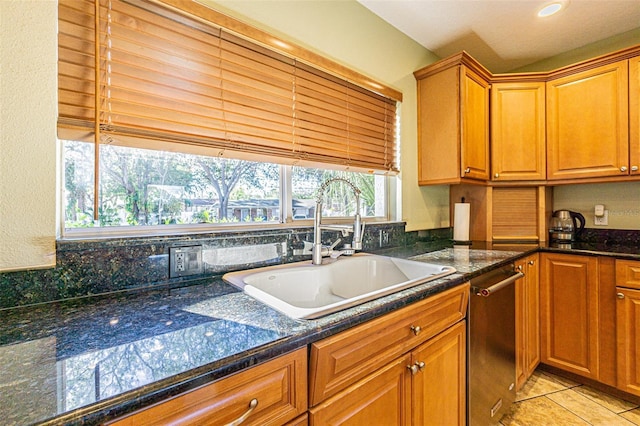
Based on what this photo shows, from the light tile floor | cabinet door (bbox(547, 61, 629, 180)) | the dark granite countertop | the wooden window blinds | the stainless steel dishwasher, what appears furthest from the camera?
cabinet door (bbox(547, 61, 629, 180))

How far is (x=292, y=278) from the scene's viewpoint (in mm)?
1364

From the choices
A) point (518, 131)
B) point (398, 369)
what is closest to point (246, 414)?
point (398, 369)

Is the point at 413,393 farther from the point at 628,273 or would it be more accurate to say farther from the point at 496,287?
the point at 628,273

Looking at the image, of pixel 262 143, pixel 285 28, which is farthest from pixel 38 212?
pixel 285 28

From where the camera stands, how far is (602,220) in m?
2.31

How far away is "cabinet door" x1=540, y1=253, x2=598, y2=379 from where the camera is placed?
1897mm

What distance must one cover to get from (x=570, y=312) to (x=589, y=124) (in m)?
1.30

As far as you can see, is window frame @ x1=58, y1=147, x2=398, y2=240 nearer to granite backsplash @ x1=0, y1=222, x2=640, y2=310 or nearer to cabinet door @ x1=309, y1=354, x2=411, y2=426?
granite backsplash @ x1=0, y1=222, x2=640, y2=310

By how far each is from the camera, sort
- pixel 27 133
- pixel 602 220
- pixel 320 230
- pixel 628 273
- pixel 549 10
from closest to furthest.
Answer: pixel 27 133 < pixel 320 230 < pixel 628 273 < pixel 549 10 < pixel 602 220

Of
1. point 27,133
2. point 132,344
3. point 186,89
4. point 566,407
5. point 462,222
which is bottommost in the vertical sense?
point 566,407

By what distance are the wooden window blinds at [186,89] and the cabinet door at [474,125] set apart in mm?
893

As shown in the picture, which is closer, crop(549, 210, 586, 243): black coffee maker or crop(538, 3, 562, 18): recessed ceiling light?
crop(538, 3, 562, 18): recessed ceiling light

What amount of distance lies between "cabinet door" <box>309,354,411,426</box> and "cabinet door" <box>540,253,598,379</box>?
161 centimetres

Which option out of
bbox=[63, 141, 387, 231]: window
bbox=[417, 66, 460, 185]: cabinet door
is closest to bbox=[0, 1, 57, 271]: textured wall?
bbox=[63, 141, 387, 231]: window
